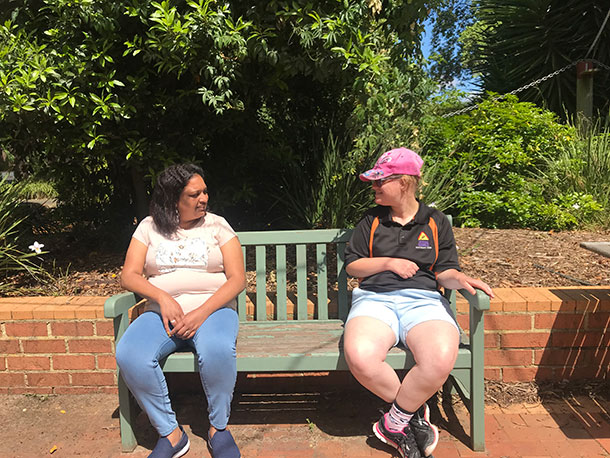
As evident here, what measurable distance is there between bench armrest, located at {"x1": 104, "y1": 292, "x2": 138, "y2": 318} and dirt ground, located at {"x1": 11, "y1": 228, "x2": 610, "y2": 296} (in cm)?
106

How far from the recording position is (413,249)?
2662mm

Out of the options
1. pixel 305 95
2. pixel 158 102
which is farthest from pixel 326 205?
pixel 158 102

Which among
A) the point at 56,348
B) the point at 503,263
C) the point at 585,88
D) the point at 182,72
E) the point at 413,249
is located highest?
the point at 585,88

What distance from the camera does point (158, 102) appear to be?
3.73m

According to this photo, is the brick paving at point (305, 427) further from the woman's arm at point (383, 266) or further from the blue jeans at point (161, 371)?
the woman's arm at point (383, 266)

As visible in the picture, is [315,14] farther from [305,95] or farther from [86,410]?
[86,410]

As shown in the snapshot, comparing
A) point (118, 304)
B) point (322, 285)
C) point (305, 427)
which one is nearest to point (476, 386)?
point (305, 427)

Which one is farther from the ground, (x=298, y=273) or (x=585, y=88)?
(x=585, y=88)

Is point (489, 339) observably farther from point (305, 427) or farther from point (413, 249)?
point (305, 427)

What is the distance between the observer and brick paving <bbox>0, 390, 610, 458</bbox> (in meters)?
2.55

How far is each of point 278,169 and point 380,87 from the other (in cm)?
165

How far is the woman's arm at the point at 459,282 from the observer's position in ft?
8.07

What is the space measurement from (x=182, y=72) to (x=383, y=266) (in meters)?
2.03

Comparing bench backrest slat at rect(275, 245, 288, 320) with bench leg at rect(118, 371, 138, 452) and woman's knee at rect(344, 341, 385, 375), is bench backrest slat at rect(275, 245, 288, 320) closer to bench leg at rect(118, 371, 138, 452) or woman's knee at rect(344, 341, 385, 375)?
woman's knee at rect(344, 341, 385, 375)
